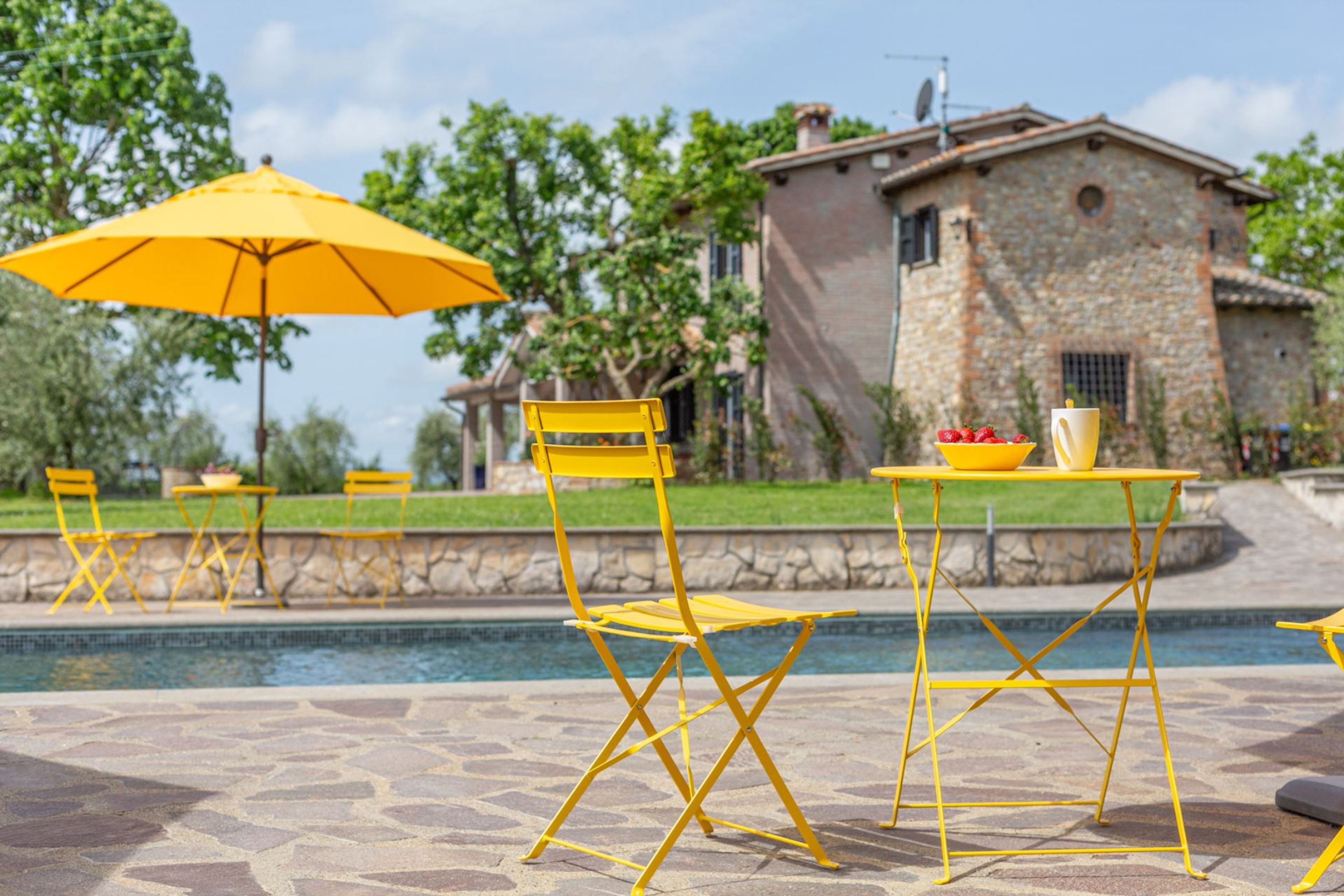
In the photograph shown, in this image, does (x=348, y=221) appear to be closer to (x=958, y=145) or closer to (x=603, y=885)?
(x=603, y=885)

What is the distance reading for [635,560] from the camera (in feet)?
33.4

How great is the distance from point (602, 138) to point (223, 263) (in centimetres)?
1327

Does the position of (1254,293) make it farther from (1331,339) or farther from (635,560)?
(635,560)

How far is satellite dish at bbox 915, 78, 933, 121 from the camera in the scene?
2195 centimetres

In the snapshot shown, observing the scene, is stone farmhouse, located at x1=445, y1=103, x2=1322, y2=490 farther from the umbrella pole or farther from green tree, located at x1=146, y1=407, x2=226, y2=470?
the umbrella pole

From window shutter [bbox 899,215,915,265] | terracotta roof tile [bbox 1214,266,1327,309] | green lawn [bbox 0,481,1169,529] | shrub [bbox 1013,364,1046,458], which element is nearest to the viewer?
green lawn [bbox 0,481,1169,529]

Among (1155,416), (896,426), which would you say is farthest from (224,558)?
(1155,416)

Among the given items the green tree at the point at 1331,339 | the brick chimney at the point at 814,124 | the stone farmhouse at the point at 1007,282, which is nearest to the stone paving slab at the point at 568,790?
the stone farmhouse at the point at 1007,282

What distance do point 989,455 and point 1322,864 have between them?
116cm

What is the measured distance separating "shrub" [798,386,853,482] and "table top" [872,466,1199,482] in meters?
16.5

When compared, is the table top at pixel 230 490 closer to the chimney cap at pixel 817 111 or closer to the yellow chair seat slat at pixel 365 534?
the yellow chair seat slat at pixel 365 534

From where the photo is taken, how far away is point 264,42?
59.7 ft

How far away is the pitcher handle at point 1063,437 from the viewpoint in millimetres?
3068

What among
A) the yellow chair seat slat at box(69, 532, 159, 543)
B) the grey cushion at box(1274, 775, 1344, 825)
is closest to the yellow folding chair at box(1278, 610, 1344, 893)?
the grey cushion at box(1274, 775, 1344, 825)
